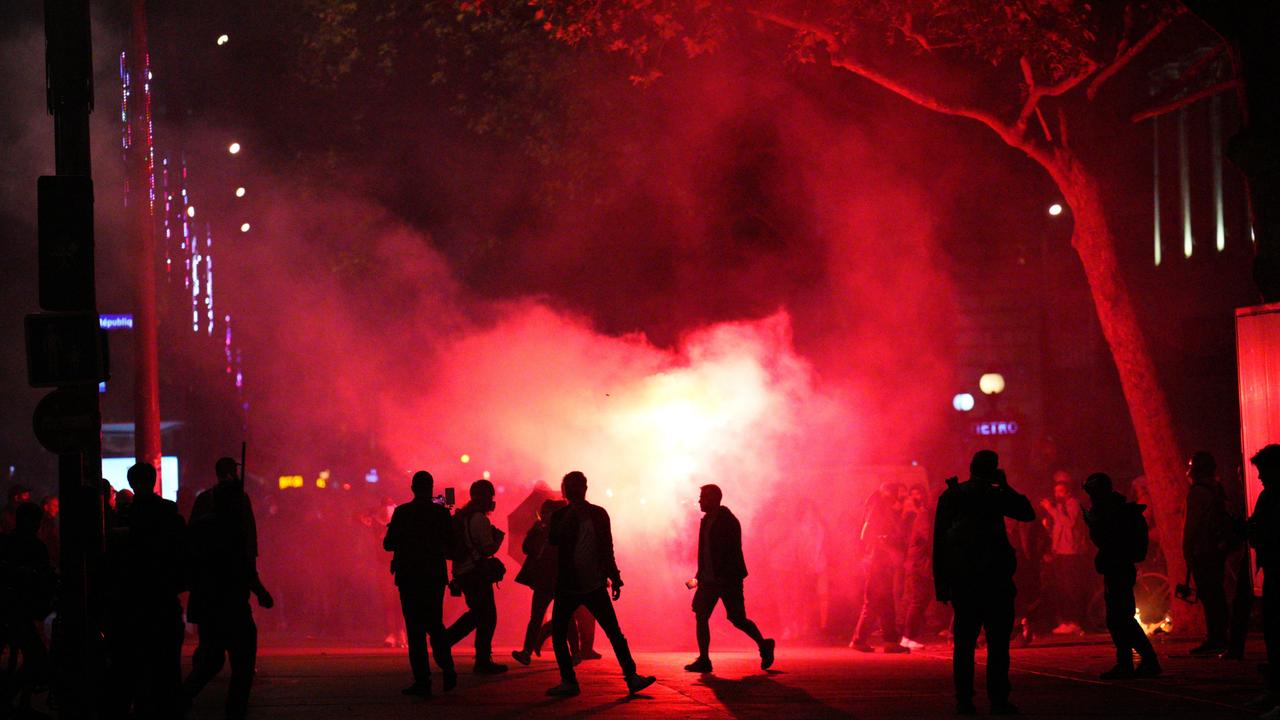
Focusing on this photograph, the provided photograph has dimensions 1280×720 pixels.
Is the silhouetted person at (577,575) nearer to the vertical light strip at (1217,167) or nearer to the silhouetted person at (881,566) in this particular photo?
the silhouetted person at (881,566)

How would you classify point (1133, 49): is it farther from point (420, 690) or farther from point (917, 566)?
point (420, 690)

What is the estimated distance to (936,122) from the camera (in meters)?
22.4

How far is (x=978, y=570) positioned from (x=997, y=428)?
1317 centimetres

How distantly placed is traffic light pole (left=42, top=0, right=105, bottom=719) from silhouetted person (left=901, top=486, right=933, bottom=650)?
896cm

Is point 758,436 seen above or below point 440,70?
below

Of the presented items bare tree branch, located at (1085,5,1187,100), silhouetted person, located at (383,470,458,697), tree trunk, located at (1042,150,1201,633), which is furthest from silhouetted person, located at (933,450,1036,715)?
bare tree branch, located at (1085,5,1187,100)

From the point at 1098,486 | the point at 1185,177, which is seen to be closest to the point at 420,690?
the point at 1098,486

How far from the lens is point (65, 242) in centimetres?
884

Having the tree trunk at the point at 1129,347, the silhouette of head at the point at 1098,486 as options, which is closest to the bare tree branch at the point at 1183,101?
the tree trunk at the point at 1129,347

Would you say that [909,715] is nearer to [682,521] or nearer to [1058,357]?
[682,521]

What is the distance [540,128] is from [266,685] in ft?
40.3

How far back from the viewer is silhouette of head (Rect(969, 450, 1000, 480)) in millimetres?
9656

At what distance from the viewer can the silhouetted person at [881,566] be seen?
15688mm

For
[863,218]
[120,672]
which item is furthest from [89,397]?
[863,218]
